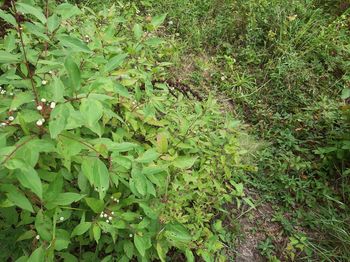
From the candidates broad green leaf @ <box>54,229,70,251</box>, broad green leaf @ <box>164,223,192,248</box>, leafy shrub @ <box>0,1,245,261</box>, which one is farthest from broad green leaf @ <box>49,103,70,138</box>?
broad green leaf @ <box>164,223,192,248</box>

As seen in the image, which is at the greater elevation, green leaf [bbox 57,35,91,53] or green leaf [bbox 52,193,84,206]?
green leaf [bbox 57,35,91,53]

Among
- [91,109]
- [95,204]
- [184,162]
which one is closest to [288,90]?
[184,162]

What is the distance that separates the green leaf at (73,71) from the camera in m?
1.23

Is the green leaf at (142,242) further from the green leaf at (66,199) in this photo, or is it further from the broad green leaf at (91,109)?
the broad green leaf at (91,109)

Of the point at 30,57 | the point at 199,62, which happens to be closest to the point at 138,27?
the point at 30,57

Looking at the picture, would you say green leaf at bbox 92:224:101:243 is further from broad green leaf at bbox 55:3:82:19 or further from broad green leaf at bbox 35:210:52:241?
broad green leaf at bbox 55:3:82:19

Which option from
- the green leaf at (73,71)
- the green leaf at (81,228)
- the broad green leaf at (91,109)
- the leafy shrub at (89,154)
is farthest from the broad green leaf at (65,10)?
the green leaf at (81,228)

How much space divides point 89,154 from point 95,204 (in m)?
0.31

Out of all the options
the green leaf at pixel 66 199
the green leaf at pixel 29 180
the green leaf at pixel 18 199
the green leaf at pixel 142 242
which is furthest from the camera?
the green leaf at pixel 142 242

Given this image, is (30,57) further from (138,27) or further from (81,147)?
(138,27)

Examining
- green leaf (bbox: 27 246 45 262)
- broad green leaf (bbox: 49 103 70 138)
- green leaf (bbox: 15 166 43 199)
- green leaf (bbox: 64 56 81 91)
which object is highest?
green leaf (bbox: 64 56 81 91)

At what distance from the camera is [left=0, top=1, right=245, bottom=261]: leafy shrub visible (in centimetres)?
130

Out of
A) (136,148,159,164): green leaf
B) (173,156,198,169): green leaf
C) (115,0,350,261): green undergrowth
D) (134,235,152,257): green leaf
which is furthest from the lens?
(115,0,350,261): green undergrowth

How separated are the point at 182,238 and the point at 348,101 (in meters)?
2.95
